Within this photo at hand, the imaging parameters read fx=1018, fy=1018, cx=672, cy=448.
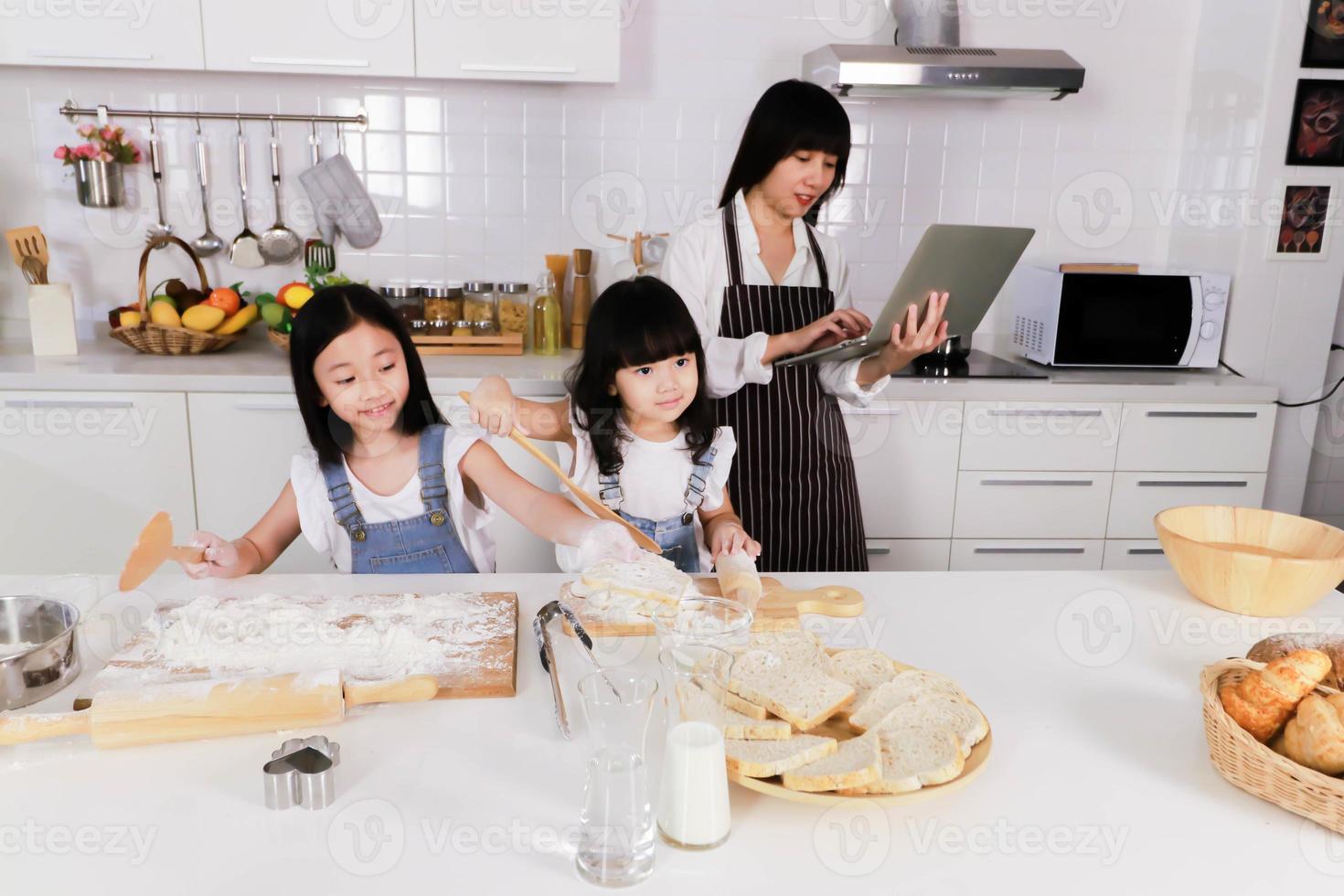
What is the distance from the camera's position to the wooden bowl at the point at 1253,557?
1246 mm

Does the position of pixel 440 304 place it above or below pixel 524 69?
below

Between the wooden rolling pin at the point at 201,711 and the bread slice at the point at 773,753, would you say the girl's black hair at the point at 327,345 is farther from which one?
the bread slice at the point at 773,753

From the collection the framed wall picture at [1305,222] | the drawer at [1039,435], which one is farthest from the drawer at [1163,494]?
the framed wall picture at [1305,222]

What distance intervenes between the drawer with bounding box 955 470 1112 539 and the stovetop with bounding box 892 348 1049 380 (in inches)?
9.6

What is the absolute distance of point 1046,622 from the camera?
4.20 feet

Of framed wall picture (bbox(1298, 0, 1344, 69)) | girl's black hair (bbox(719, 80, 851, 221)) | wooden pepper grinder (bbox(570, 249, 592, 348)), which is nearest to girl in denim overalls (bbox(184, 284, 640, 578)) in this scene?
girl's black hair (bbox(719, 80, 851, 221))

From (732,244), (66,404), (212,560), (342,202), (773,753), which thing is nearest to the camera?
(773,753)

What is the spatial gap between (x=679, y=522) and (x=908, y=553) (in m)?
1.15

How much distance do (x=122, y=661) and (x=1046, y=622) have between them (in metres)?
1.07

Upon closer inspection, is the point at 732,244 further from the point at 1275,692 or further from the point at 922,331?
the point at 1275,692

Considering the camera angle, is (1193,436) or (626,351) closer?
(626,351)

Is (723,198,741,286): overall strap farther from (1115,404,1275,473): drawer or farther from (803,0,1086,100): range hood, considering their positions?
(1115,404,1275,473): drawer

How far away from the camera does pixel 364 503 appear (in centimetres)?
157

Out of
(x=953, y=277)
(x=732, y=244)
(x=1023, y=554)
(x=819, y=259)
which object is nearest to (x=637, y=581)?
(x=953, y=277)
